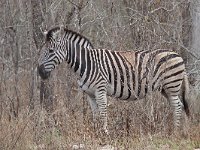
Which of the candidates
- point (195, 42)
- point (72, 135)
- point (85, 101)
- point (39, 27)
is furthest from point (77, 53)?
point (195, 42)

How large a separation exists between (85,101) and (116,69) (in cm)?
86

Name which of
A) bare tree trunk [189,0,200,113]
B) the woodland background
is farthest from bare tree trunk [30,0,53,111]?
bare tree trunk [189,0,200,113]

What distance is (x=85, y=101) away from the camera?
1034 cm

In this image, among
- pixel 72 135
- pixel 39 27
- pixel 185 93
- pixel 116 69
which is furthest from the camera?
pixel 39 27

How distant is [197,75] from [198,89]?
493 millimetres

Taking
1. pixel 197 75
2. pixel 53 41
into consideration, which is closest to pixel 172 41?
pixel 197 75

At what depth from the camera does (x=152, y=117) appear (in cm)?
824

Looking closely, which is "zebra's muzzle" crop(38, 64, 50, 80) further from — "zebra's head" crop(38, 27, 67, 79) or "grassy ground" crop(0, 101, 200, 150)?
"grassy ground" crop(0, 101, 200, 150)

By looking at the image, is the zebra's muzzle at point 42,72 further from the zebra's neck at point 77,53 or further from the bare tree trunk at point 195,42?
the bare tree trunk at point 195,42

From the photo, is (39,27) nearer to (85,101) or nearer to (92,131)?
(85,101)

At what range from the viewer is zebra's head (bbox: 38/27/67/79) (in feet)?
32.7

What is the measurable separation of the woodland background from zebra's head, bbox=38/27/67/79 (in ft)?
1.82

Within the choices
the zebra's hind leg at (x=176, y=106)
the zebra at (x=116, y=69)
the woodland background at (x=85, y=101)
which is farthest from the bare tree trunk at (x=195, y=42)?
the zebra's hind leg at (x=176, y=106)

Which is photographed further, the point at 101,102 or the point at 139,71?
the point at 139,71
